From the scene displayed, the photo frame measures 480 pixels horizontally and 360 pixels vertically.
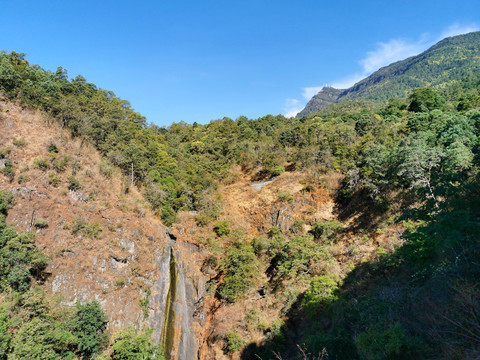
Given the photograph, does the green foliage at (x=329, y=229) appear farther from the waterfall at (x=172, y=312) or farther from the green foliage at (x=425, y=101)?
the green foliage at (x=425, y=101)

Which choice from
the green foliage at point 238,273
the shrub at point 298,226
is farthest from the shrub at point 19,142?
the shrub at point 298,226

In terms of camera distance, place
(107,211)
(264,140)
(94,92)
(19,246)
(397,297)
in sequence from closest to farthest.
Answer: (397,297), (19,246), (107,211), (264,140), (94,92)

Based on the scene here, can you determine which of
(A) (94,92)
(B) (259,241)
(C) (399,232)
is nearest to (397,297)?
(C) (399,232)

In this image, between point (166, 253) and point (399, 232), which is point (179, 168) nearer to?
point (166, 253)

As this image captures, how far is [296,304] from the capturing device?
65.2ft

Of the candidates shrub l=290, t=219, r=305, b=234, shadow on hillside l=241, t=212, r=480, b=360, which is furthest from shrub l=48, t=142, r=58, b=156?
shrub l=290, t=219, r=305, b=234

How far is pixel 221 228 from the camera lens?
96.0ft

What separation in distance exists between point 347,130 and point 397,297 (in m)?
27.1

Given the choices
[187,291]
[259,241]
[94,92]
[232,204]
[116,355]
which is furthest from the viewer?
[94,92]

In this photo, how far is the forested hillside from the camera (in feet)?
30.7

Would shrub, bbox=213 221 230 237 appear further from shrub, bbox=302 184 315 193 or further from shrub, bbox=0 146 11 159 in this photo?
shrub, bbox=0 146 11 159

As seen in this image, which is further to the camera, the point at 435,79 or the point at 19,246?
the point at 435,79

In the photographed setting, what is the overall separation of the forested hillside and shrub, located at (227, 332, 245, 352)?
0.28ft

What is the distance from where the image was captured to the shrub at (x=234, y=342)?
19.0 meters
